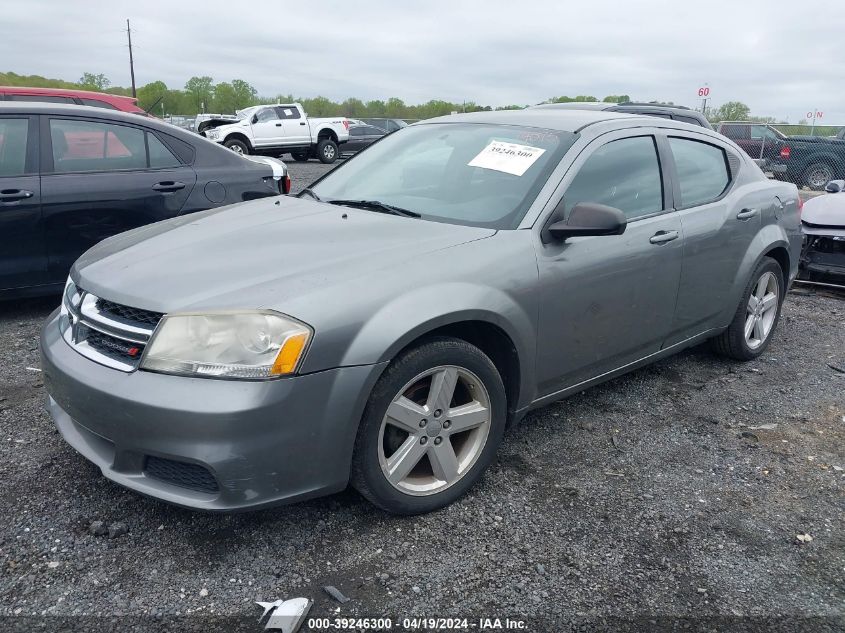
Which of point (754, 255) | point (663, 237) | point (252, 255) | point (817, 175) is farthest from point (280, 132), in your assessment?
point (252, 255)

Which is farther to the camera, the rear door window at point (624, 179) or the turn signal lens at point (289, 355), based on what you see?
the rear door window at point (624, 179)

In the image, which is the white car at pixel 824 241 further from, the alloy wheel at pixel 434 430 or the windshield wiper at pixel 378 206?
the alloy wheel at pixel 434 430

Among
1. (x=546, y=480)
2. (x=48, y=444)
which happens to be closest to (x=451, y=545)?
(x=546, y=480)

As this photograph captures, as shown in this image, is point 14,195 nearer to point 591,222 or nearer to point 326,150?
point 591,222

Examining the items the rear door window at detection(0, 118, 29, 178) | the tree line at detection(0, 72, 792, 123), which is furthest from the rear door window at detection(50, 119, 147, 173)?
the tree line at detection(0, 72, 792, 123)

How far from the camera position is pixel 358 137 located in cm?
2395

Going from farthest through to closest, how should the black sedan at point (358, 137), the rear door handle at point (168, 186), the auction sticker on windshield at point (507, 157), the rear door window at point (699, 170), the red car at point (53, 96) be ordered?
the black sedan at point (358, 137)
the red car at point (53, 96)
the rear door handle at point (168, 186)
the rear door window at point (699, 170)
the auction sticker on windshield at point (507, 157)

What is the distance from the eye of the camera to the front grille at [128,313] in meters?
2.37

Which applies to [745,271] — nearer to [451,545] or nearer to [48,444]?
[451,545]

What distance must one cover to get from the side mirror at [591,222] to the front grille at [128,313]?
161cm

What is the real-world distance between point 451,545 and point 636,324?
1.52 meters

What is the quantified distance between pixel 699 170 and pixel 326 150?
19704mm

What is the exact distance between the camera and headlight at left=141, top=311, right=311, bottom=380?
2.24 m

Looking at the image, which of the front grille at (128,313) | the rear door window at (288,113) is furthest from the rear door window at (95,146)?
the rear door window at (288,113)
